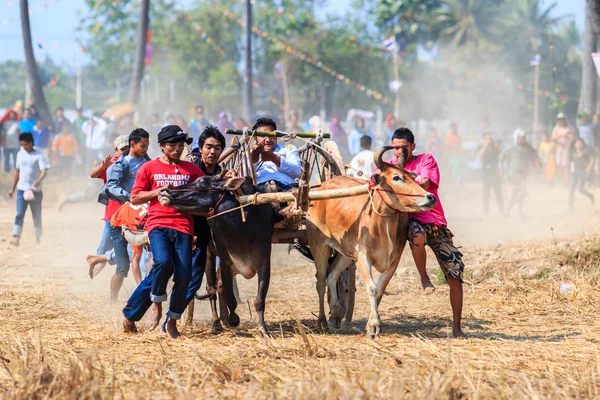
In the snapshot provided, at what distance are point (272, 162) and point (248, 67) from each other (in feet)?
72.5

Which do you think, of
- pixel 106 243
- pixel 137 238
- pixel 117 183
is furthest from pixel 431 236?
pixel 106 243

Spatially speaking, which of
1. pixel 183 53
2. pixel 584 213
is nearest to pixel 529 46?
pixel 183 53

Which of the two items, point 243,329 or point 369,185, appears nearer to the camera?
point 369,185

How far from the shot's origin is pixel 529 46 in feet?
200

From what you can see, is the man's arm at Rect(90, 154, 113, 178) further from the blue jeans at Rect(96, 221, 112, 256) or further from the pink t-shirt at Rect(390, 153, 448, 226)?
the pink t-shirt at Rect(390, 153, 448, 226)

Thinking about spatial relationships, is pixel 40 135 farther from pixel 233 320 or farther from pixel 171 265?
pixel 171 265

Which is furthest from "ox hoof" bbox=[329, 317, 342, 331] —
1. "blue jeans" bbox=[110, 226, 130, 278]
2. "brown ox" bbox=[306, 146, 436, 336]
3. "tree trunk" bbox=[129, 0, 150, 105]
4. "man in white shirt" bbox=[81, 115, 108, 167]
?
"tree trunk" bbox=[129, 0, 150, 105]

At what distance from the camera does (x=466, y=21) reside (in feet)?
201

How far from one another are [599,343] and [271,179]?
3.36 metres

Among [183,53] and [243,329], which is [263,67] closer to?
[183,53]

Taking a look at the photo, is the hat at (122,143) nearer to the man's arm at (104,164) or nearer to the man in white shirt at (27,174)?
the man's arm at (104,164)

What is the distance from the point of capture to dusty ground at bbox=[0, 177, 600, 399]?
239 inches

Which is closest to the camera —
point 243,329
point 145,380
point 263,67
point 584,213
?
point 145,380

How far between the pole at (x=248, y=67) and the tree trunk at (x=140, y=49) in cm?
310
